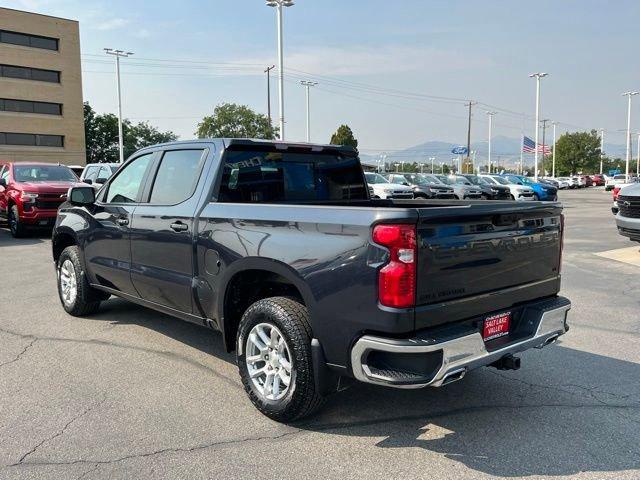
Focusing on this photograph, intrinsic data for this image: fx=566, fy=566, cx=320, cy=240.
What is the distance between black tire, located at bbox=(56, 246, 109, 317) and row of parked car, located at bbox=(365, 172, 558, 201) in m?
20.1

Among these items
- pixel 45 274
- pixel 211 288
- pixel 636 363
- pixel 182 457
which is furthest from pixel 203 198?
pixel 45 274

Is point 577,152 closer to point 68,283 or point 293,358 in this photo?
point 68,283

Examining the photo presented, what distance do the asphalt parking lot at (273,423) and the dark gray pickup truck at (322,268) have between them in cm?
39

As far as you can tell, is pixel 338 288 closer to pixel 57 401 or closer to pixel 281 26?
pixel 57 401

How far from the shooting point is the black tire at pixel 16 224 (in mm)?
13854

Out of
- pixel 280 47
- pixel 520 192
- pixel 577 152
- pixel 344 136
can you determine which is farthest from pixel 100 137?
pixel 577 152

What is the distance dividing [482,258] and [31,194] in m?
12.8

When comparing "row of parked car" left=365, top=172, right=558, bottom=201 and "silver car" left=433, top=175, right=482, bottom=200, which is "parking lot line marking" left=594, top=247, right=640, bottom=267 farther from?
"silver car" left=433, top=175, right=482, bottom=200

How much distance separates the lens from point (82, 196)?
589 cm

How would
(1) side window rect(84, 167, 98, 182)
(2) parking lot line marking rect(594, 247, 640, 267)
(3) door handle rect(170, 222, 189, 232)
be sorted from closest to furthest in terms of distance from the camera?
(3) door handle rect(170, 222, 189, 232), (2) parking lot line marking rect(594, 247, 640, 267), (1) side window rect(84, 167, 98, 182)

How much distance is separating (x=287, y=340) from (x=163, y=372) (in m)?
1.63

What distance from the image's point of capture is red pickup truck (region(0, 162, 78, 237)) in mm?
13609

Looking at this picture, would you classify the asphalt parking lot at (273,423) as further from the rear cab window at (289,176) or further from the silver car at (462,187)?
the silver car at (462,187)

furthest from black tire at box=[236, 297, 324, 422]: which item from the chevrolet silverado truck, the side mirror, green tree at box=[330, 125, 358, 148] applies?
green tree at box=[330, 125, 358, 148]
